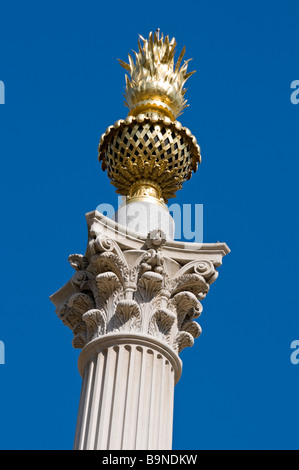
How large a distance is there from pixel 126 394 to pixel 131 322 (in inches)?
70.8

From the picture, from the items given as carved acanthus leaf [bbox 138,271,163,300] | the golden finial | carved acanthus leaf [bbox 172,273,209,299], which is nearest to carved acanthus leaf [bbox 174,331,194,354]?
carved acanthus leaf [bbox 172,273,209,299]

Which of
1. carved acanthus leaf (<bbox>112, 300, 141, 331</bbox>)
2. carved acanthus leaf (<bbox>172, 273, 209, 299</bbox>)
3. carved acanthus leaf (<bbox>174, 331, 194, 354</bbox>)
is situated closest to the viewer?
carved acanthus leaf (<bbox>112, 300, 141, 331</bbox>)

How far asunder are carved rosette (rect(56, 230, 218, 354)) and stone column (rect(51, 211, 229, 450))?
0.8 inches

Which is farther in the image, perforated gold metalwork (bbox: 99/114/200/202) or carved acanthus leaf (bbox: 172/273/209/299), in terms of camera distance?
perforated gold metalwork (bbox: 99/114/200/202)

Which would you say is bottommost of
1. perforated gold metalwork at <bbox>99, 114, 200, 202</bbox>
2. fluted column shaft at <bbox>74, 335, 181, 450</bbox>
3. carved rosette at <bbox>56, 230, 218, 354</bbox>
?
fluted column shaft at <bbox>74, 335, 181, 450</bbox>

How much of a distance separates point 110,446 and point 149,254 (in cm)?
460

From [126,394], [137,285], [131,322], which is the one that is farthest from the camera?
[137,285]

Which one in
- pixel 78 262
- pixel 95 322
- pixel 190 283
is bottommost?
pixel 95 322

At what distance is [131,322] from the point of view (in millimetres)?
23531

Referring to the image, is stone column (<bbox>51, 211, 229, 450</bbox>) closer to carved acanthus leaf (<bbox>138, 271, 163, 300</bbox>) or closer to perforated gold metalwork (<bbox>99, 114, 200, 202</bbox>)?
carved acanthus leaf (<bbox>138, 271, 163, 300</bbox>)

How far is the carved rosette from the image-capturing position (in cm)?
2369

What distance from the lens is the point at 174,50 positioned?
98.5ft

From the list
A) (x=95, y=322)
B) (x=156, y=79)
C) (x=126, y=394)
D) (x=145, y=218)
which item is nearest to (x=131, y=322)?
(x=95, y=322)

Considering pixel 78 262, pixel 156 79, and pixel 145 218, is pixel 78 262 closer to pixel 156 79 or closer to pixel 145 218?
pixel 145 218
